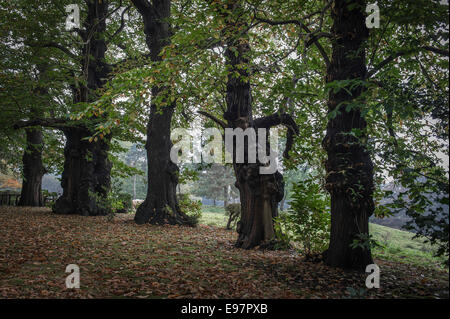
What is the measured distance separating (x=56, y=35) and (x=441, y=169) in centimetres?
1517

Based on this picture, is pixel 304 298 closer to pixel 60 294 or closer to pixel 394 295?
pixel 394 295

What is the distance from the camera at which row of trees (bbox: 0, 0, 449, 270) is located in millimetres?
4031

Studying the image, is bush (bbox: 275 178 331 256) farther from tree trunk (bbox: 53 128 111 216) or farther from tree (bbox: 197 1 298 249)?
tree trunk (bbox: 53 128 111 216)

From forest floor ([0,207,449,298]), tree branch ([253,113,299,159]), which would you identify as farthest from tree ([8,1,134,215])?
tree branch ([253,113,299,159])

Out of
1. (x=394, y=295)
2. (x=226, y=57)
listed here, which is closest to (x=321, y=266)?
(x=394, y=295)

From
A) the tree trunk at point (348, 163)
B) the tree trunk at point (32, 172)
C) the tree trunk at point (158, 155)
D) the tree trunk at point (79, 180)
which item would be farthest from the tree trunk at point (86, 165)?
the tree trunk at point (348, 163)

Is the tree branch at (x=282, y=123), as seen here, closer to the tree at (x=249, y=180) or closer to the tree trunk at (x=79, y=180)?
the tree at (x=249, y=180)

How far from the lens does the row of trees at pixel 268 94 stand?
13.2 feet

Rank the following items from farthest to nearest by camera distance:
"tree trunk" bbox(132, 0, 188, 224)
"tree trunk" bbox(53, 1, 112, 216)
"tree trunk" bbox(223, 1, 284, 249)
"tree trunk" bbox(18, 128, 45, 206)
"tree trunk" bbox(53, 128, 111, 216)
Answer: "tree trunk" bbox(18, 128, 45, 206) → "tree trunk" bbox(53, 128, 111, 216) → "tree trunk" bbox(53, 1, 112, 216) → "tree trunk" bbox(132, 0, 188, 224) → "tree trunk" bbox(223, 1, 284, 249)

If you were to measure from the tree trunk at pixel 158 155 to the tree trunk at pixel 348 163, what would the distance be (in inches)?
307

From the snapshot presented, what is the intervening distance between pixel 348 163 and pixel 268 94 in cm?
512

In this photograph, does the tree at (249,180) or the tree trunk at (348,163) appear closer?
the tree trunk at (348,163)

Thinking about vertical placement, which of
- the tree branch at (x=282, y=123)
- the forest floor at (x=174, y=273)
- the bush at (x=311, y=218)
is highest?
the tree branch at (x=282, y=123)

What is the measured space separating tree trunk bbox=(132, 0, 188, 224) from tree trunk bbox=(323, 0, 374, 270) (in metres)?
7.80
